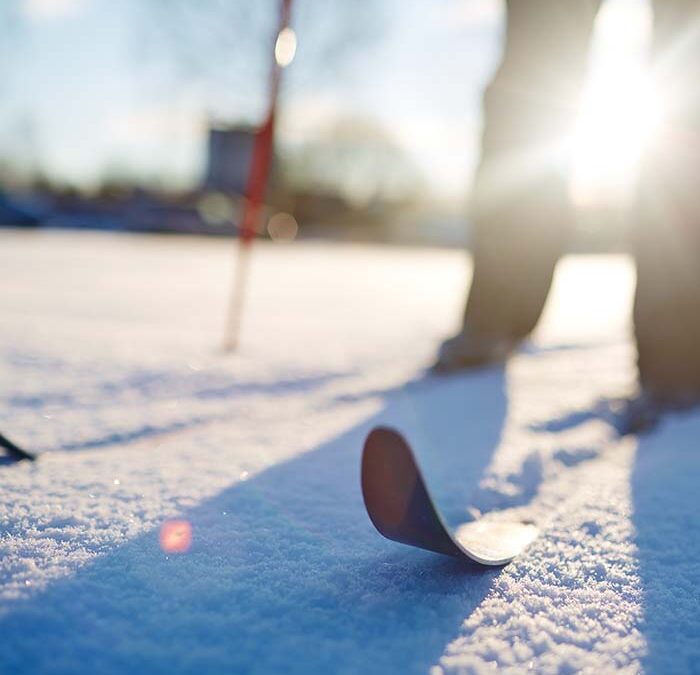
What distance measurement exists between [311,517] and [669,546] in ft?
1.52

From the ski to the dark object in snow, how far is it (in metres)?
0.61

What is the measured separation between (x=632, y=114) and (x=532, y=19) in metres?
0.46

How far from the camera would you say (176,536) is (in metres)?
0.79

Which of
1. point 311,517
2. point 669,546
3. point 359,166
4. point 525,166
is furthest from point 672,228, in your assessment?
point 359,166

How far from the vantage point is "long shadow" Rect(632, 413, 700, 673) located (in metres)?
0.62

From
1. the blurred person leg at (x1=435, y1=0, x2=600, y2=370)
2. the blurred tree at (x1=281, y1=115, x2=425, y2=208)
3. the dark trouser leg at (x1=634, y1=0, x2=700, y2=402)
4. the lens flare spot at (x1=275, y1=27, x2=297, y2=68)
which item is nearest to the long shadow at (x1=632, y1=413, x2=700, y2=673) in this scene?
the dark trouser leg at (x1=634, y1=0, x2=700, y2=402)

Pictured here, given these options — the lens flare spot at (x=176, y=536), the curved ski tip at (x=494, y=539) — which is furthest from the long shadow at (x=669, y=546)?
the lens flare spot at (x=176, y=536)

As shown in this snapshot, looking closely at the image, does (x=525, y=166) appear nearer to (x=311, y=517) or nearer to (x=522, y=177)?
(x=522, y=177)

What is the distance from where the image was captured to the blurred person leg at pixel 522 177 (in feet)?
6.24

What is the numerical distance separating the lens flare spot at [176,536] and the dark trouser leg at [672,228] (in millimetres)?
1252

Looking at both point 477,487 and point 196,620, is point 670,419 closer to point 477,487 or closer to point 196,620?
point 477,487

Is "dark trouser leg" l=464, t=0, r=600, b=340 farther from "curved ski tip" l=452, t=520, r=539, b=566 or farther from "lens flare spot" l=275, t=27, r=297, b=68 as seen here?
"curved ski tip" l=452, t=520, r=539, b=566

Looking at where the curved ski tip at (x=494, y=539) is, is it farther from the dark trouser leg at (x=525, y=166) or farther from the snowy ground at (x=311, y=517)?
the dark trouser leg at (x=525, y=166)

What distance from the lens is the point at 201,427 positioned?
1.34 m
